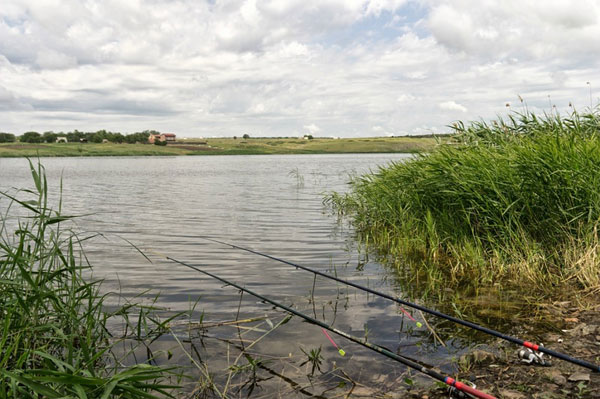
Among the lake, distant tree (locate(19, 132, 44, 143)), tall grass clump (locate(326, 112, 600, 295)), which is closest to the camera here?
the lake

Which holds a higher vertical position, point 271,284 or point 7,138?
point 7,138

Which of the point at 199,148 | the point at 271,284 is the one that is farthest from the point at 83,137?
the point at 271,284

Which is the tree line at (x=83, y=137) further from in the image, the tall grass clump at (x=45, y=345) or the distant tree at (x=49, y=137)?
the tall grass clump at (x=45, y=345)

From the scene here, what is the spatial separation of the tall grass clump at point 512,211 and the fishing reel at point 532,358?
3.31 m

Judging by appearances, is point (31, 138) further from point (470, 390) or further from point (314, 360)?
point (470, 390)

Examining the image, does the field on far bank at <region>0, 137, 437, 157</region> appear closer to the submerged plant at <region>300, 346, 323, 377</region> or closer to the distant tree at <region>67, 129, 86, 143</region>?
the distant tree at <region>67, 129, 86, 143</region>

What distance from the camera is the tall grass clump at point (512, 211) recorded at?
8.84 meters

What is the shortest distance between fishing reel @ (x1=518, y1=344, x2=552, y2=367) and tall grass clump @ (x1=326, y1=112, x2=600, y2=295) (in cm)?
331

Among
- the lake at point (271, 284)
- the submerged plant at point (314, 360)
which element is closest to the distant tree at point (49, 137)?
the lake at point (271, 284)

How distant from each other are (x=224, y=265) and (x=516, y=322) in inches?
285

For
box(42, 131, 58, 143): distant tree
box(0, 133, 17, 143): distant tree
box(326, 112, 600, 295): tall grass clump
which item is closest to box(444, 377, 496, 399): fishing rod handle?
box(326, 112, 600, 295): tall grass clump

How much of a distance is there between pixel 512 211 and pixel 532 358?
4.83m

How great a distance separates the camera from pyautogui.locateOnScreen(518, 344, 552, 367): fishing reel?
212 inches

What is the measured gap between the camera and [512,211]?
9.68 metres
